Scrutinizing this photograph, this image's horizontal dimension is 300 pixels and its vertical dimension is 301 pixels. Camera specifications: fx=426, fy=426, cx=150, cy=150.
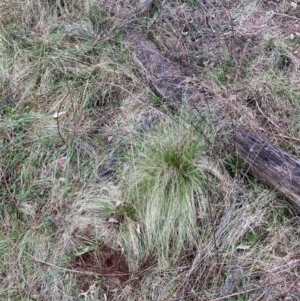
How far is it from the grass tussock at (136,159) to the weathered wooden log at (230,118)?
3.1 inches

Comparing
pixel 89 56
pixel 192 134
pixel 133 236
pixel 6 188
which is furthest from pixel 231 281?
pixel 89 56

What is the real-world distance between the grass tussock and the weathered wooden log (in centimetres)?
8

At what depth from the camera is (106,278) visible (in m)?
2.35

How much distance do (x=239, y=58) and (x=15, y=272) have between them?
2279 millimetres

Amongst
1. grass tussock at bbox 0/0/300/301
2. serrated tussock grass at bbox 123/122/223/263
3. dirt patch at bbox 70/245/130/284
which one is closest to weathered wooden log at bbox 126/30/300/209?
grass tussock at bbox 0/0/300/301

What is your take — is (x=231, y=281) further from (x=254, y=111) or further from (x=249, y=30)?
(x=249, y=30)

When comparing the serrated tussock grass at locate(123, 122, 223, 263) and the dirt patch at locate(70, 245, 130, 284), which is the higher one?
the serrated tussock grass at locate(123, 122, 223, 263)

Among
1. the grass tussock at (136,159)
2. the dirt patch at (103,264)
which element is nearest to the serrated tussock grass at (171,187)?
the grass tussock at (136,159)

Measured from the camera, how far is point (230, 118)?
2852mm

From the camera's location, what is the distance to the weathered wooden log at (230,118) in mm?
2428

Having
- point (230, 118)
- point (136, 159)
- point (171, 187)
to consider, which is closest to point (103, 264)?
point (171, 187)

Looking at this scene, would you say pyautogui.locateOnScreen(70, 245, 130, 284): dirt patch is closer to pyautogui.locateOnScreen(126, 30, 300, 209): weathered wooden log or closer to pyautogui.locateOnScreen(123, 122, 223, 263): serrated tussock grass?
pyautogui.locateOnScreen(123, 122, 223, 263): serrated tussock grass

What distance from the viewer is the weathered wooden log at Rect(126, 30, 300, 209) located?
2428 millimetres

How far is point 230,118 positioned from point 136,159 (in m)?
0.69
